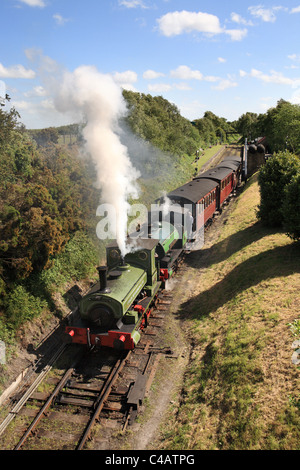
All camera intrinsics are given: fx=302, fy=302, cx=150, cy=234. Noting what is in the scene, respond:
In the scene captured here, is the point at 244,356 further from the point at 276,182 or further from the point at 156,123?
the point at 156,123

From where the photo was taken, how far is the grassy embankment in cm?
720

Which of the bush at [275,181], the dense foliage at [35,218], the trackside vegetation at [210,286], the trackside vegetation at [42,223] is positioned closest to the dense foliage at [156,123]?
the trackside vegetation at [42,223]

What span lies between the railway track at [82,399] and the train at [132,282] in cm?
82

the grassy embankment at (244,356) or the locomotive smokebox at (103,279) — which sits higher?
the locomotive smokebox at (103,279)

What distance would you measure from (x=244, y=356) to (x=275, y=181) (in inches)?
500

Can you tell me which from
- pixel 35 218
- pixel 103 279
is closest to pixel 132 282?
pixel 103 279

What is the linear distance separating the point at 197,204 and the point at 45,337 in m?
11.6

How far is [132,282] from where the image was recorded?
11.2 meters

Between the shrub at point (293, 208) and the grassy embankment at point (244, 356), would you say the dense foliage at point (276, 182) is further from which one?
the grassy embankment at point (244, 356)

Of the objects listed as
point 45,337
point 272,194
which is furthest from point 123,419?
point 272,194

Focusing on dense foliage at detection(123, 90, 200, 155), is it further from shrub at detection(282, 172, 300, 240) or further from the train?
shrub at detection(282, 172, 300, 240)

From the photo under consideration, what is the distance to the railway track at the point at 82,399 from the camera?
26.1 feet

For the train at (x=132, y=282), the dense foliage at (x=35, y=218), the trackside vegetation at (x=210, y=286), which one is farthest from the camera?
the dense foliage at (x=35, y=218)
